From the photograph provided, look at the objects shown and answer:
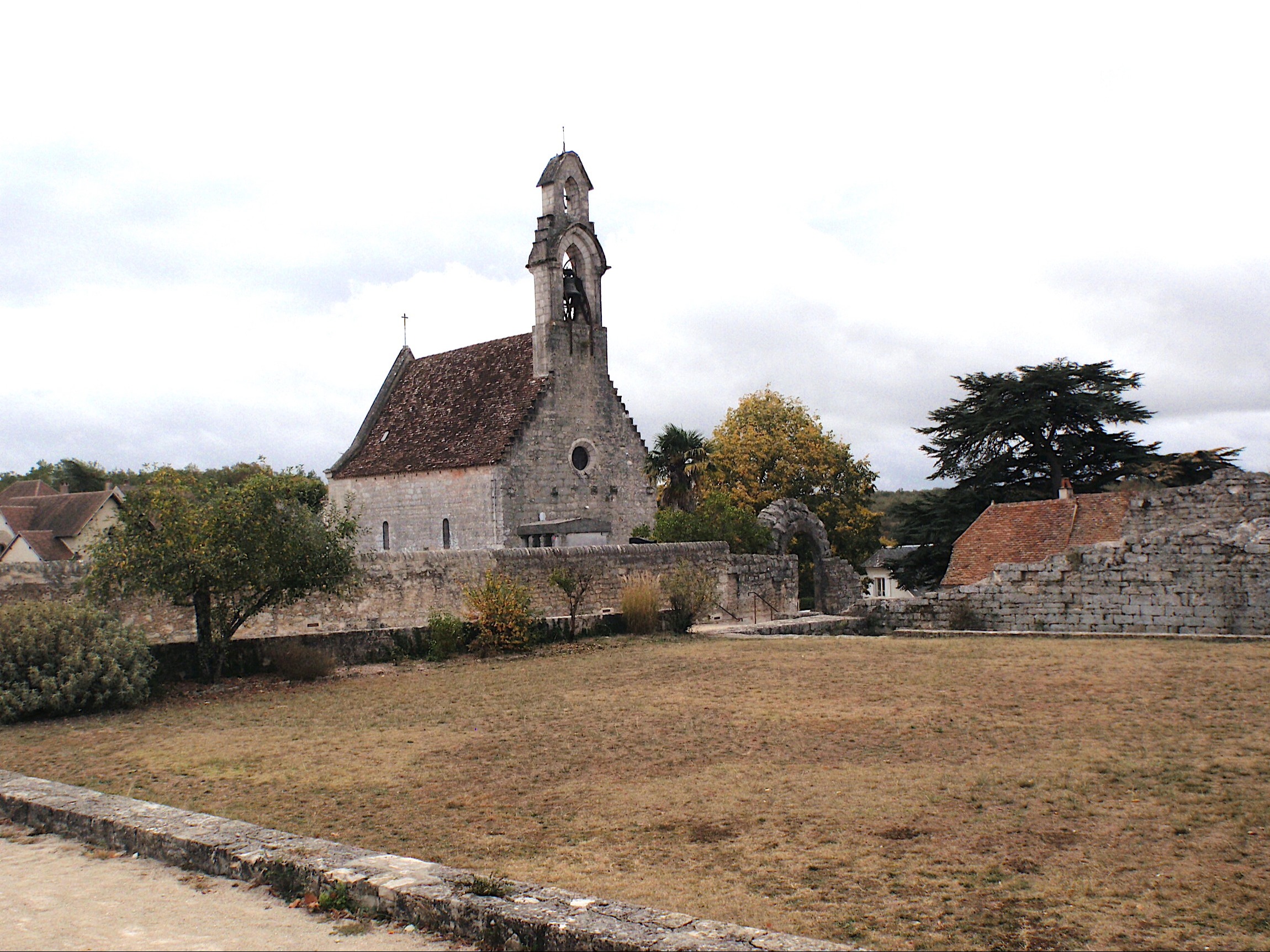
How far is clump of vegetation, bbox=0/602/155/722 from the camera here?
10359 mm

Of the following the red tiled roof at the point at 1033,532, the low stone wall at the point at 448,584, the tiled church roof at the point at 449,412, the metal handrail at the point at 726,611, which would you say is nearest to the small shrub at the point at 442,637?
the low stone wall at the point at 448,584

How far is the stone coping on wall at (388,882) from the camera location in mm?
3859

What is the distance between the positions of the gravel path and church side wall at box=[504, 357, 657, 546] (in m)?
21.9

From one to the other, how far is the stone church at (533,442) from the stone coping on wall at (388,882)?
21.0m

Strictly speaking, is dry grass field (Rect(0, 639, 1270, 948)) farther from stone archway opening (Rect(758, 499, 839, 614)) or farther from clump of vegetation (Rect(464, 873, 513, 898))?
stone archway opening (Rect(758, 499, 839, 614))

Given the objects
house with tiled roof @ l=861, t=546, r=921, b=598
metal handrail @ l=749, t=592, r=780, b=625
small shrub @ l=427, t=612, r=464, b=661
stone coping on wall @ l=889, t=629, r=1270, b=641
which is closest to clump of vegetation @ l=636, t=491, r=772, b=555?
metal handrail @ l=749, t=592, r=780, b=625

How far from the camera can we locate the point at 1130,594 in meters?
16.4

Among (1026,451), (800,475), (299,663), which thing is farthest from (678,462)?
(299,663)

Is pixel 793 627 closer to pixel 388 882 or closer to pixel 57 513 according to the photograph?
pixel 388 882

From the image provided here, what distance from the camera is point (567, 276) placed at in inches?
1179

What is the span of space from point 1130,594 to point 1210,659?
4.39 m

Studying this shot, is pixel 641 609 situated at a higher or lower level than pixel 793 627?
higher

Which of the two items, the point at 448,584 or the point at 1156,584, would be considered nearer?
the point at 1156,584

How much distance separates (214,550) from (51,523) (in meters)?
44.6
